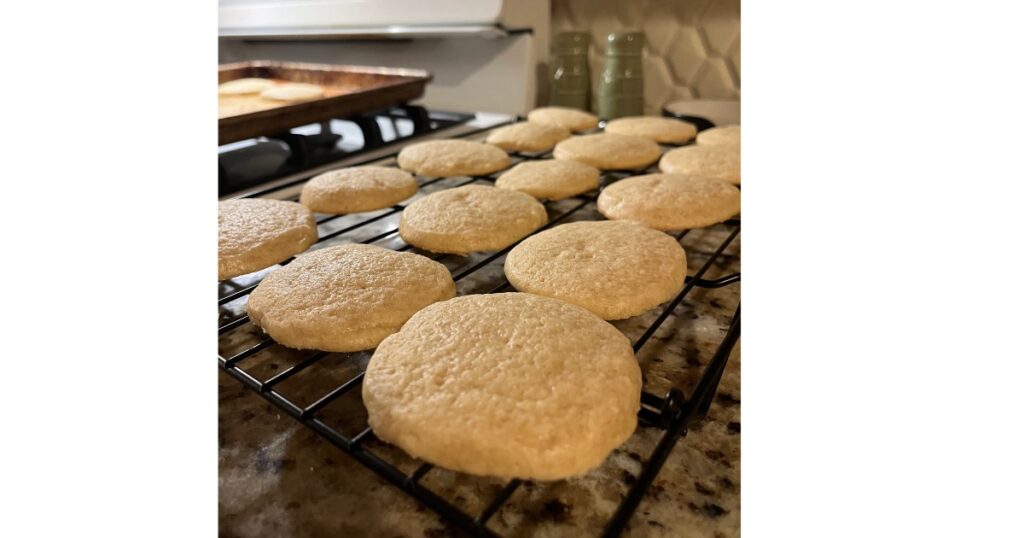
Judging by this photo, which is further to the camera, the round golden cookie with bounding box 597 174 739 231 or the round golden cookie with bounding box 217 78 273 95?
the round golden cookie with bounding box 217 78 273 95

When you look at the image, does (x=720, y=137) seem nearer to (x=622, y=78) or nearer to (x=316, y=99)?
(x=622, y=78)

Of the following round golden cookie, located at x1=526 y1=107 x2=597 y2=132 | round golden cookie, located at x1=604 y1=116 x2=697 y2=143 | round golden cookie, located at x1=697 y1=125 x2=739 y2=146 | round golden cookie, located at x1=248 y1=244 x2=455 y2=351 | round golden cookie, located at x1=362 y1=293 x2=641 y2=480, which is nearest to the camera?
round golden cookie, located at x1=362 y1=293 x2=641 y2=480

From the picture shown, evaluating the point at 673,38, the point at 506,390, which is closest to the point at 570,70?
the point at 673,38

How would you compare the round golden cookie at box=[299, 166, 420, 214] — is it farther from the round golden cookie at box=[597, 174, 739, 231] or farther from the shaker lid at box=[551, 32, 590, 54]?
the shaker lid at box=[551, 32, 590, 54]

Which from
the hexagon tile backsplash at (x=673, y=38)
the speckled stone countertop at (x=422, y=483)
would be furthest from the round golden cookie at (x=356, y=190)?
the hexagon tile backsplash at (x=673, y=38)

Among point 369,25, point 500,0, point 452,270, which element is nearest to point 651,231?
point 452,270

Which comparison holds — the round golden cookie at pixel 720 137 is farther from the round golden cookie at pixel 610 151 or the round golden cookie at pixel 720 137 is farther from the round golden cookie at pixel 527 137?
the round golden cookie at pixel 527 137

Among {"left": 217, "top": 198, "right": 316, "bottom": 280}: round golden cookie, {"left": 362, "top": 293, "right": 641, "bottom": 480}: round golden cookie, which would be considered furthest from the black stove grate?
{"left": 362, "top": 293, "right": 641, "bottom": 480}: round golden cookie
